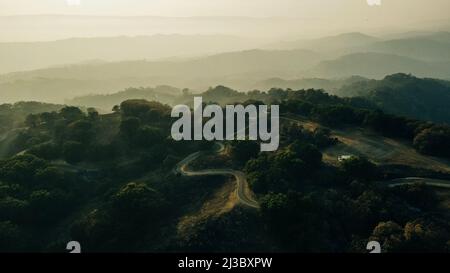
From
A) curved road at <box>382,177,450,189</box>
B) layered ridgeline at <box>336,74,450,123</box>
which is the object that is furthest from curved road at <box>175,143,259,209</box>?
layered ridgeline at <box>336,74,450,123</box>

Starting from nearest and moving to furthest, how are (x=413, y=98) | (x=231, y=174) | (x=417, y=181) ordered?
(x=417, y=181)
(x=231, y=174)
(x=413, y=98)

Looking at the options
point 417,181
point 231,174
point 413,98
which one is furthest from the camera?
point 413,98

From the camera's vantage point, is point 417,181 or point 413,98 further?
point 413,98

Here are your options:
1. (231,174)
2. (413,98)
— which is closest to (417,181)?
(231,174)

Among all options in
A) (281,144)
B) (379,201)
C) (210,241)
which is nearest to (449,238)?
(379,201)

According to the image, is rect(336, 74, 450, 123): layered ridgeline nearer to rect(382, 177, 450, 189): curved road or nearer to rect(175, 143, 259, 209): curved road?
rect(382, 177, 450, 189): curved road

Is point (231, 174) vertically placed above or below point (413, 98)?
below

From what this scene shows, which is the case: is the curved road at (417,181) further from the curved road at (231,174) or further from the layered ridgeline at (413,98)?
the layered ridgeline at (413,98)

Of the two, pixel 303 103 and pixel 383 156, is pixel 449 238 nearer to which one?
pixel 383 156

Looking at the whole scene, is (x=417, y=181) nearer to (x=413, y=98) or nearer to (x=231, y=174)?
(x=231, y=174)
